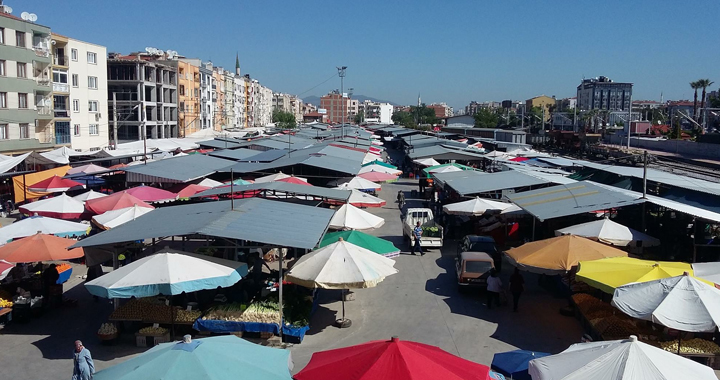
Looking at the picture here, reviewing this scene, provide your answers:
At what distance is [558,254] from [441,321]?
2994mm

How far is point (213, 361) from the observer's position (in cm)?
647

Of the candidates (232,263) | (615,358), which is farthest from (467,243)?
(615,358)

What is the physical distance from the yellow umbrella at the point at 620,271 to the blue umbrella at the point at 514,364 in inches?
134

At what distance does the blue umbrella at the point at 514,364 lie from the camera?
7.58 m

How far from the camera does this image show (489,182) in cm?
2258

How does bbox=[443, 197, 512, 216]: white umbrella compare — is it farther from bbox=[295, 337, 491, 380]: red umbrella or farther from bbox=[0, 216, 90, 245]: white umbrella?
bbox=[295, 337, 491, 380]: red umbrella

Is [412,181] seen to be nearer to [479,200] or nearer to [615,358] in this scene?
[479,200]

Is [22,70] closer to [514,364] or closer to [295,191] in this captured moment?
[295,191]

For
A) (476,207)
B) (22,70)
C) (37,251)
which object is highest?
(22,70)

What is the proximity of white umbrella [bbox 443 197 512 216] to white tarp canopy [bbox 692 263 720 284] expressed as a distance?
8.25 metres

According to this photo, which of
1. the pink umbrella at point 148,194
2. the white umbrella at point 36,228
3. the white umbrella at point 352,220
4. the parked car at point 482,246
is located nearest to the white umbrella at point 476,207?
the parked car at point 482,246

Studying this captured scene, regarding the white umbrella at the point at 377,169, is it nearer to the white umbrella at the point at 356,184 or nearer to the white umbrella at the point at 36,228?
the white umbrella at the point at 356,184

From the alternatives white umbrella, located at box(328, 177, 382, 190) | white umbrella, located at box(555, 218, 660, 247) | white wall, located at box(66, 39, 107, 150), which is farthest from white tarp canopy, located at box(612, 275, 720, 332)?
white wall, located at box(66, 39, 107, 150)

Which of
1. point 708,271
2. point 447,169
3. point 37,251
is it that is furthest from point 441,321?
point 447,169
